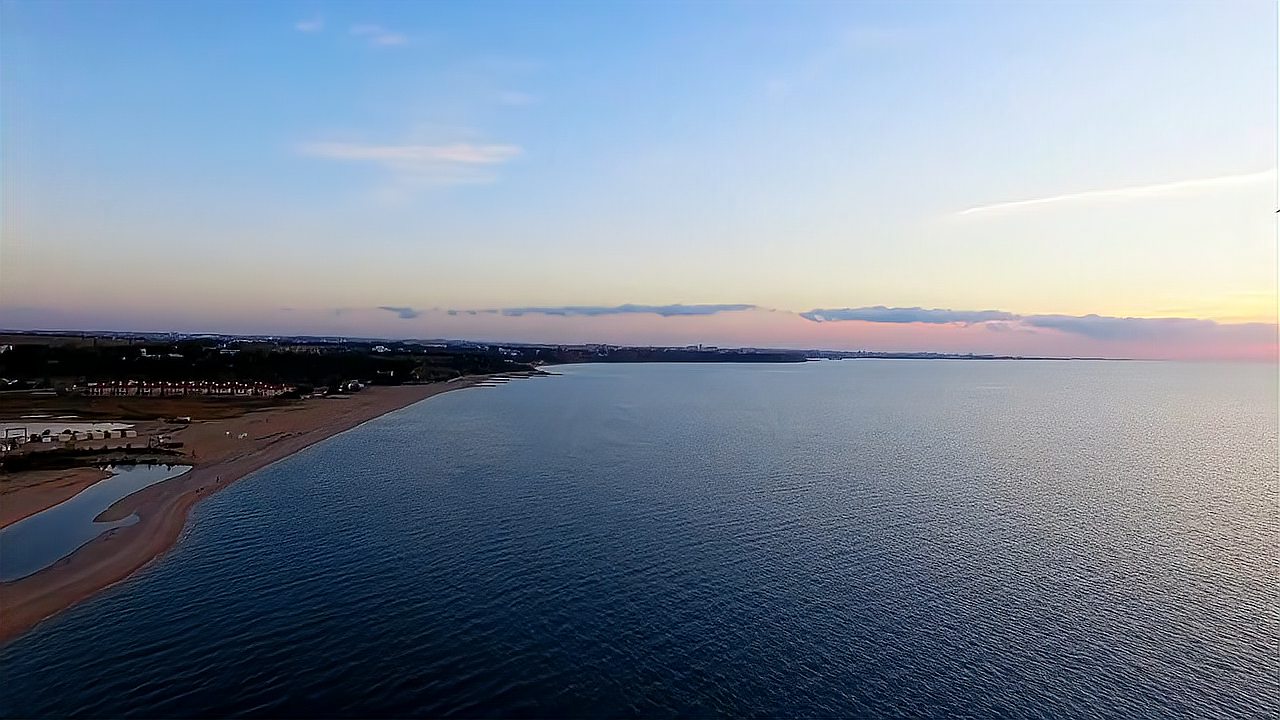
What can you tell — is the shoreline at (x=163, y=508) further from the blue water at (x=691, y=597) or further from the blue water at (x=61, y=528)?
the blue water at (x=691, y=597)

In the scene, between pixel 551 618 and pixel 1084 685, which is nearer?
pixel 1084 685

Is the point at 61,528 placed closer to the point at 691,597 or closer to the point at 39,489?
the point at 39,489

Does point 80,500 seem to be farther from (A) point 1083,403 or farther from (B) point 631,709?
(A) point 1083,403

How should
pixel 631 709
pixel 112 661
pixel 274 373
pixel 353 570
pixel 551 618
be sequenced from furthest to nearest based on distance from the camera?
pixel 274 373, pixel 353 570, pixel 551 618, pixel 112 661, pixel 631 709

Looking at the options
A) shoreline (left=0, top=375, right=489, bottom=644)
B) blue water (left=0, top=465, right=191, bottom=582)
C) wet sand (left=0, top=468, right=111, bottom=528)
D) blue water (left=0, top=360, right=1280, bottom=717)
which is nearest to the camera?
blue water (left=0, top=360, right=1280, bottom=717)

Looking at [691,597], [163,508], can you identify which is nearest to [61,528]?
[163,508]

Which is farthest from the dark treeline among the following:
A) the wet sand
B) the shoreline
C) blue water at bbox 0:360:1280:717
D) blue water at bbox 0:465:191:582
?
blue water at bbox 0:465:191:582

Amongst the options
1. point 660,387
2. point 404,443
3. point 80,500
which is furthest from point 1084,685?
point 660,387

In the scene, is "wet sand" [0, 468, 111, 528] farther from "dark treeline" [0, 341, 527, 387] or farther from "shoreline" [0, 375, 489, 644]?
"dark treeline" [0, 341, 527, 387]
